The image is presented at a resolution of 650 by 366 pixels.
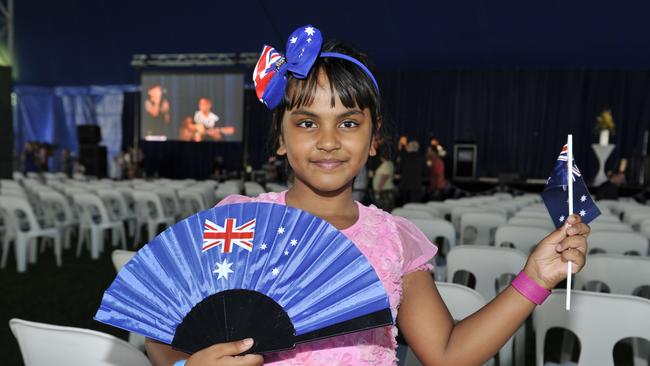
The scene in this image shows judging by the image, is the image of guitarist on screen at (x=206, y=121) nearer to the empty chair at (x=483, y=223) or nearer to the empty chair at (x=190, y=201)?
the empty chair at (x=190, y=201)

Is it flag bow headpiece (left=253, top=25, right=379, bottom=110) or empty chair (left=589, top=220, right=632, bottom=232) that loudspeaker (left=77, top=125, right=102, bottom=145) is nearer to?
empty chair (left=589, top=220, right=632, bottom=232)

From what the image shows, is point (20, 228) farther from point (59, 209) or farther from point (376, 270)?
point (376, 270)

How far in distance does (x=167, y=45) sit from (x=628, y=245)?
12.2 metres

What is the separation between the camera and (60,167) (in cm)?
1853

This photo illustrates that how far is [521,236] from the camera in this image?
10.6 ft

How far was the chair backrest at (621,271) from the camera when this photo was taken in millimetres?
2252

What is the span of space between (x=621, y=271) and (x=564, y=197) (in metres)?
1.78

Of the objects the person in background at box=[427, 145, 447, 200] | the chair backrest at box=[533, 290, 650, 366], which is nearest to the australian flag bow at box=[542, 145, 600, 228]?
the chair backrest at box=[533, 290, 650, 366]

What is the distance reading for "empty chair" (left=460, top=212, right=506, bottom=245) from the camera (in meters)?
4.05

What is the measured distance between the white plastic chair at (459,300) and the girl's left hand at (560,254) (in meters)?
0.98

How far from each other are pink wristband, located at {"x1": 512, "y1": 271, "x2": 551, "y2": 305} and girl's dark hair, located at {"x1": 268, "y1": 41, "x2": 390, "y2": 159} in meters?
0.39

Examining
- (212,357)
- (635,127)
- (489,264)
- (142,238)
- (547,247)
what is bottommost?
(142,238)

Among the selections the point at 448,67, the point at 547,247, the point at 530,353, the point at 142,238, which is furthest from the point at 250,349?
the point at 448,67

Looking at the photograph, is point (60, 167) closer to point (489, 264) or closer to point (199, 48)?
point (199, 48)
